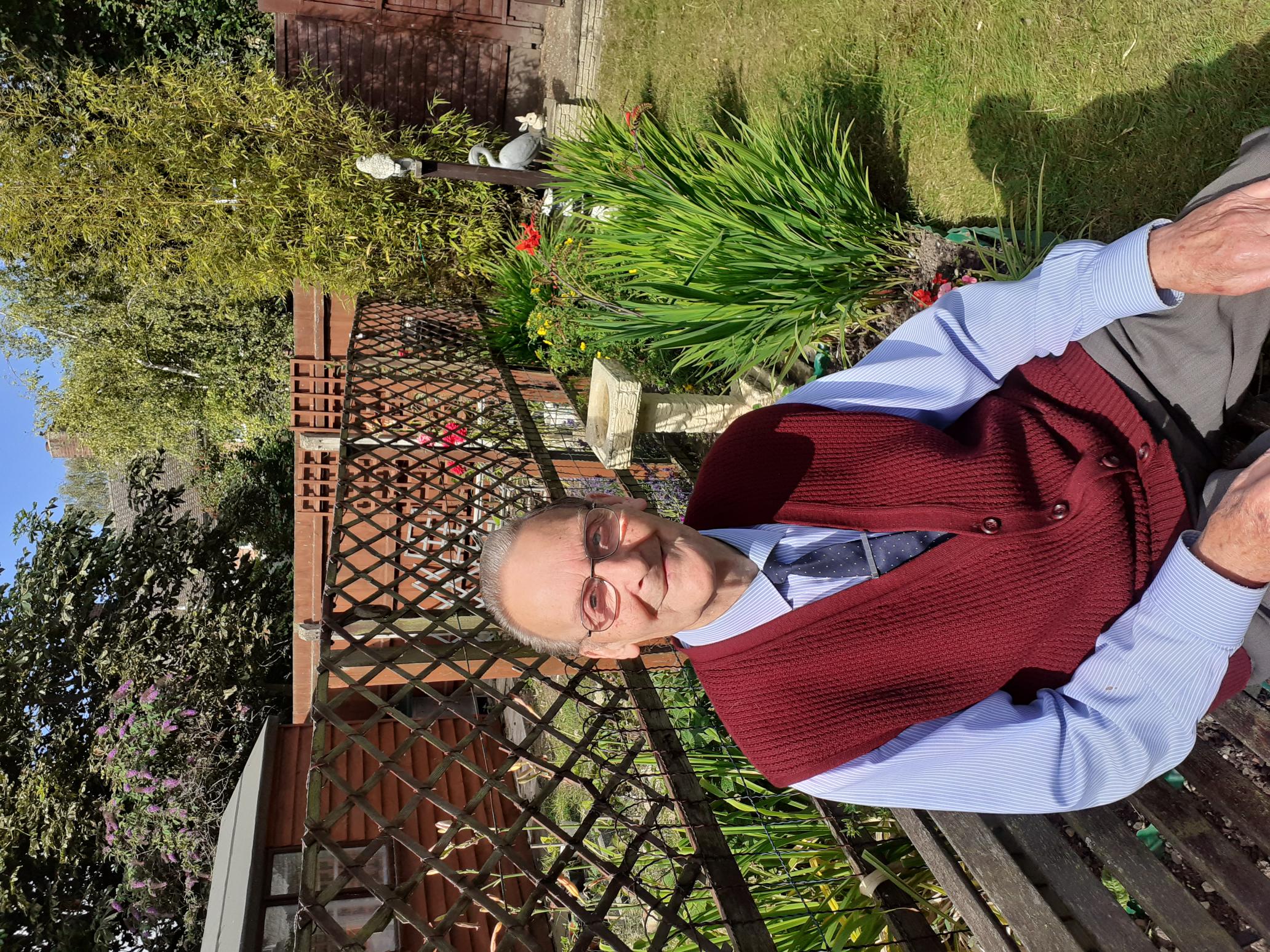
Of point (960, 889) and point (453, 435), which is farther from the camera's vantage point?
point (453, 435)

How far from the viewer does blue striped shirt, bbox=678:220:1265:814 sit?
128cm

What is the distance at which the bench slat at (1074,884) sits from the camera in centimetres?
144

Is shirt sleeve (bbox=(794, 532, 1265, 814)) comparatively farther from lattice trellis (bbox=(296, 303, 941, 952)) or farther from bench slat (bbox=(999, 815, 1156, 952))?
lattice trellis (bbox=(296, 303, 941, 952))

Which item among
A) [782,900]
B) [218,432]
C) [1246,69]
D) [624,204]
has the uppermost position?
[1246,69]

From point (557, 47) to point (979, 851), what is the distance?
7.19 metres

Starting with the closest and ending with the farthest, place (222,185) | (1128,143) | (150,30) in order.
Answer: (1128,143), (222,185), (150,30)

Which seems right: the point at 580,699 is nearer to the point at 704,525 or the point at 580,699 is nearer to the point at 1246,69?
the point at 704,525

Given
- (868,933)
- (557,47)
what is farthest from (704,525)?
(557,47)

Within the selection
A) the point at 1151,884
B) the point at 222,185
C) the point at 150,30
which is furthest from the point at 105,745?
the point at 150,30

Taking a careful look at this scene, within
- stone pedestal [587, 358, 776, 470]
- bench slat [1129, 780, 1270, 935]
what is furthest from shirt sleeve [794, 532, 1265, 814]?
stone pedestal [587, 358, 776, 470]

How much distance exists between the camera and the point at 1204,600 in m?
1.23

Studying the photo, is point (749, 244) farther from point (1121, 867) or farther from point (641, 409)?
point (1121, 867)

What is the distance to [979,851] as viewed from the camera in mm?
1639

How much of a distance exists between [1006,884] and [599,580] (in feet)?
3.70
